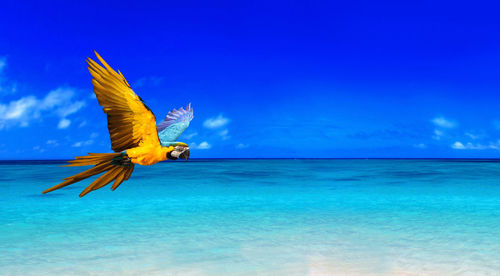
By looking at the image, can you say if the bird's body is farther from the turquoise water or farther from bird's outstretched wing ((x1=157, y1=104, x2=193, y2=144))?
the turquoise water

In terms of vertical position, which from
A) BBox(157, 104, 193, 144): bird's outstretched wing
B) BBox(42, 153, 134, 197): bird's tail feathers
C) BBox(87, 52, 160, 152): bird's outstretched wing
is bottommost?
BBox(42, 153, 134, 197): bird's tail feathers

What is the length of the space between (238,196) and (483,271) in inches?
A: 548

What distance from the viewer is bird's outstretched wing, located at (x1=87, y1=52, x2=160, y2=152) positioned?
1853 mm

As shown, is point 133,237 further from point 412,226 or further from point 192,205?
point 412,226

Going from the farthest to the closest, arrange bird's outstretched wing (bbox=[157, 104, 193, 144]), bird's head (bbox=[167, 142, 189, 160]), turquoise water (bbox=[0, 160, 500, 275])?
1. turquoise water (bbox=[0, 160, 500, 275])
2. bird's outstretched wing (bbox=[157, 104, 193, 144])
3. bird's head (bbox=[167, 142, 189, 160])

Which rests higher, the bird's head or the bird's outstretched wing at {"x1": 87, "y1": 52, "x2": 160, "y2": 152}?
the bird's outstretched wing at {"x1": 87, "y1": 52, "x2": 160, "y2": 152}

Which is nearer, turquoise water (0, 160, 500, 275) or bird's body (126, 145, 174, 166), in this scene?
bird's body (126, 145, 174, 166)

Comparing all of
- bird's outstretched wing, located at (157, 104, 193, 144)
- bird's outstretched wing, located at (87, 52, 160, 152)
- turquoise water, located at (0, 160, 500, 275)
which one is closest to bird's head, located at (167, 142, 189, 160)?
bird's outstretched wing, located at (87, 52, 160, 152)

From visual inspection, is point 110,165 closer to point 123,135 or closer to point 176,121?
point 123,135

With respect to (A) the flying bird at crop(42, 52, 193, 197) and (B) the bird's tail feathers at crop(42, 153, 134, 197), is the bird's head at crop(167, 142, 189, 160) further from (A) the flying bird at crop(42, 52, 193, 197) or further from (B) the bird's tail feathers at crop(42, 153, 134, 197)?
(B) the bird's tail feathers at crop(42, 153, 134, 197)

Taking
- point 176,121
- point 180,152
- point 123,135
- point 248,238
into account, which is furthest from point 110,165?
point 248,238

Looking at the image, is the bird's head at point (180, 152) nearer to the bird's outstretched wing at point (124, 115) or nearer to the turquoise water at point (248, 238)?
the bird's outstretched wing at point (124, 115)

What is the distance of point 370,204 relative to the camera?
16438 millimetres

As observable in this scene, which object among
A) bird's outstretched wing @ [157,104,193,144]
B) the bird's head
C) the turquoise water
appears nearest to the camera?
the bird's head
